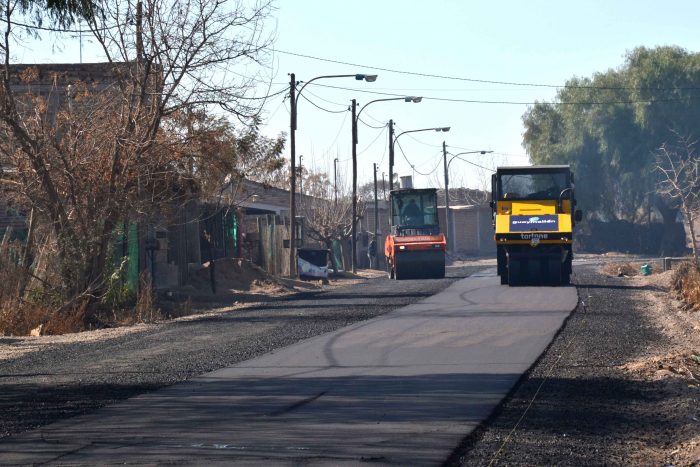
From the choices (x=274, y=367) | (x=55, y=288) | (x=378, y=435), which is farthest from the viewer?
(x=55, y=288)

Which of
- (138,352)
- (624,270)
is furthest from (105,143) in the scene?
(624,270)

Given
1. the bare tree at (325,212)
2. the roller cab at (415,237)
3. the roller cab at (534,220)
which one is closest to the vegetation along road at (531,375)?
the roller cab at (534,220)

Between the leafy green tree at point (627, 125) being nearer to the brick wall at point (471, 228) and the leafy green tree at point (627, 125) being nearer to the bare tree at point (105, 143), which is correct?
the brick wall at point (471, 228)

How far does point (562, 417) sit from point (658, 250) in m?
61.5

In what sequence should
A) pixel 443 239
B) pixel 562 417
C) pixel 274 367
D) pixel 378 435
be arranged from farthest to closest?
pixel 443 239 → pixel 274 367 → pixel 562 417 → pixel 378 435

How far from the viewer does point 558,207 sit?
29125mm

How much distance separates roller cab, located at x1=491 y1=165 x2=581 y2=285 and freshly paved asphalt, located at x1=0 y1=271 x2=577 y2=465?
1242 centimetres

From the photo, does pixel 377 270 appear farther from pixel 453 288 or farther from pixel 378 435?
pixel 378 435

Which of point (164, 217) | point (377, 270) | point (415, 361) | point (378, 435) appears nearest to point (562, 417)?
point (378, 435)

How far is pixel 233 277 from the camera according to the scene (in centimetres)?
3344

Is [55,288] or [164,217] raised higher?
[164,217]

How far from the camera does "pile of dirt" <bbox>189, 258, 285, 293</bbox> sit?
106 ft

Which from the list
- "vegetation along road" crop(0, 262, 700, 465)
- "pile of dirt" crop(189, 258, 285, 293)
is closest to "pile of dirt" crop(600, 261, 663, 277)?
"pile of dirt" crop(189, 258, 285, 293)

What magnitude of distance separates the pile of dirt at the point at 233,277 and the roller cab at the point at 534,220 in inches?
310
